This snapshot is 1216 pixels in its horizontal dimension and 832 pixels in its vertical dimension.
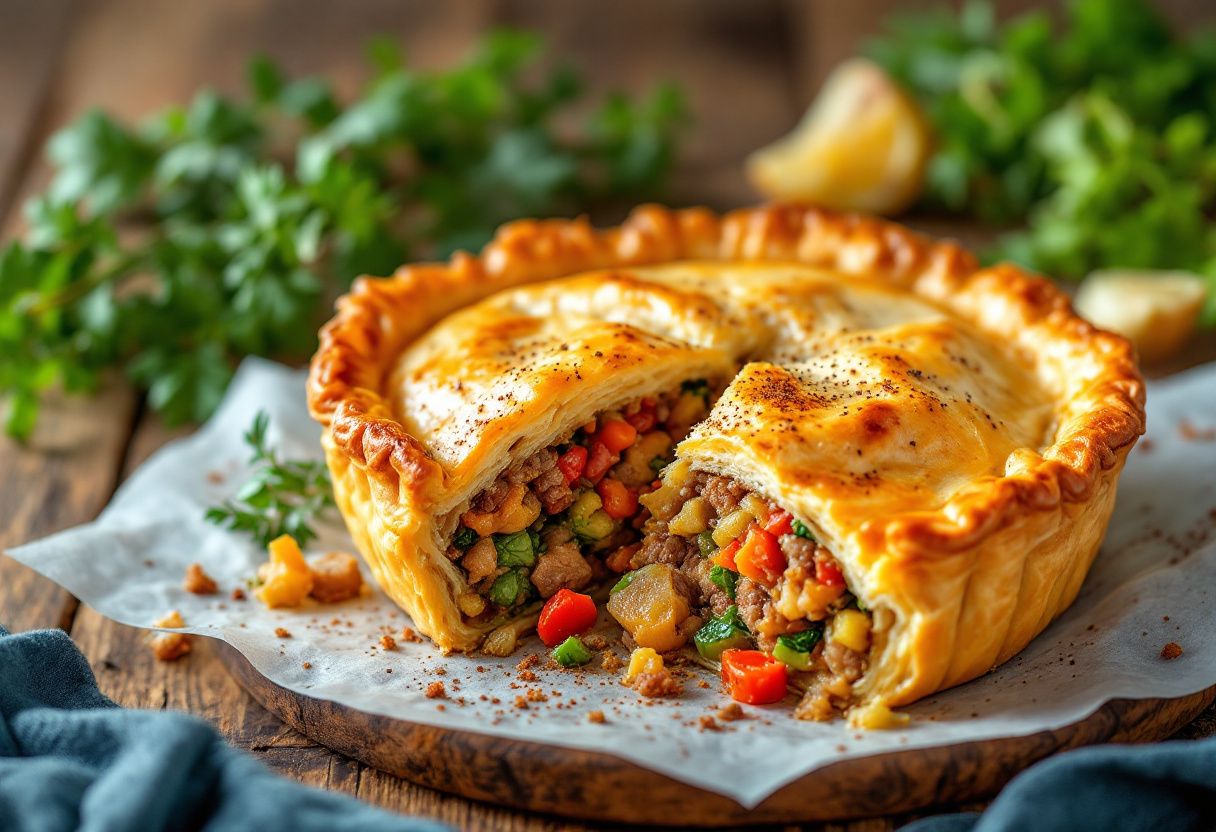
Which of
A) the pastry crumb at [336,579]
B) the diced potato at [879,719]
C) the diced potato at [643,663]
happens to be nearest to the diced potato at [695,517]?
the diced potato at [643,663]

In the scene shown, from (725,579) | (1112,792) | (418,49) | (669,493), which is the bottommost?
(1112,792)

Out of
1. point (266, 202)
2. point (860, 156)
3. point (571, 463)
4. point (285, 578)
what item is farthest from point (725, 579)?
point (860, 156)

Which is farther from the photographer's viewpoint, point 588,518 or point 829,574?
point 588,518

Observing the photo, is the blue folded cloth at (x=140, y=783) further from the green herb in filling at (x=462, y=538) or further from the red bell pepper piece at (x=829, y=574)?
the red bell pepper piece at (x=829, y=574)

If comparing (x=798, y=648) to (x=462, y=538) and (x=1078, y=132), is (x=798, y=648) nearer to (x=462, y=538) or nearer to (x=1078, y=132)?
(x=462, y=538)

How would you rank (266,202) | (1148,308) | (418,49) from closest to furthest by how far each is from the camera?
1. (266,202)
2. (1148,308)
3. (418,49)

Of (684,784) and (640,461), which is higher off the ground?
(640,461)

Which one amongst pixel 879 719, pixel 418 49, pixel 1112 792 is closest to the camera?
pixel 1112 792
